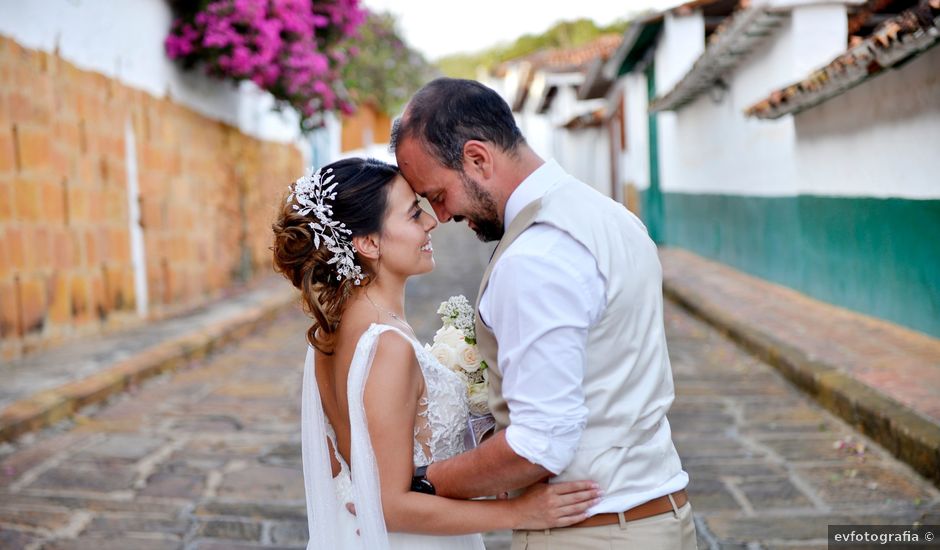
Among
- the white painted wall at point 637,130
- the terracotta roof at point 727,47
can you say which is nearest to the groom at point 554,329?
the terracotta roof at point 727,47

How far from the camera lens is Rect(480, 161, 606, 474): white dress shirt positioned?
180 cm

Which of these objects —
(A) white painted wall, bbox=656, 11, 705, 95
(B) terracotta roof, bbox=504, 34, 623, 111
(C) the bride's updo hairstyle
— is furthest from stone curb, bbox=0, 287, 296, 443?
(B) terracotta roof, bbox=504, 34, 623, 111

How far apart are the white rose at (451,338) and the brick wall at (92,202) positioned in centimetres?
285

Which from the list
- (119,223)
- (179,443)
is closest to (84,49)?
(119,223)

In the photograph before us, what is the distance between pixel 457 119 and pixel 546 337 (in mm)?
534

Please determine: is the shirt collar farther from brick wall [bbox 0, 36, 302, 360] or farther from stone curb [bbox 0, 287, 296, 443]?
stone curb [bbox 0, 287, 296, 443]

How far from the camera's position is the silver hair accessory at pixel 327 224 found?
2.38m

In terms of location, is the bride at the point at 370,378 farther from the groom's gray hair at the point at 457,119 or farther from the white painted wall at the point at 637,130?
the white painted wall at the point at 637,130

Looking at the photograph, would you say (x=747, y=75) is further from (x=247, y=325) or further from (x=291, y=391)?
(x=291, y=391)

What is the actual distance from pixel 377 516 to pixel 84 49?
8.07 meters

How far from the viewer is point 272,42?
37.0 feet

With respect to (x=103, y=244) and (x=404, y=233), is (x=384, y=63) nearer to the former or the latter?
(x=103, y=244)

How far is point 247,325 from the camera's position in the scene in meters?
10.5

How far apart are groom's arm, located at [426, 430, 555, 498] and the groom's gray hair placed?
62cm
